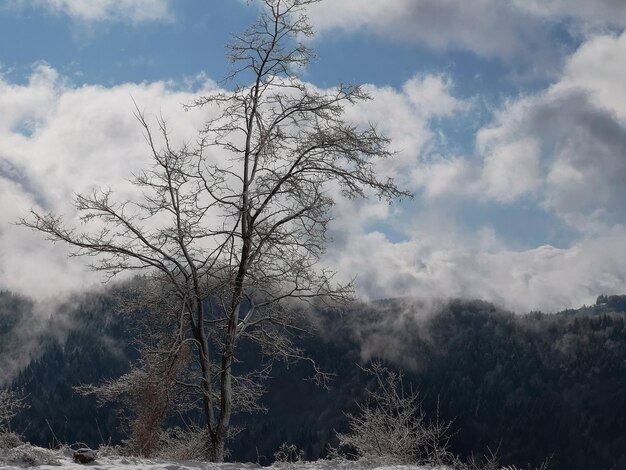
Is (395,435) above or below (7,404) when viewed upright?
below

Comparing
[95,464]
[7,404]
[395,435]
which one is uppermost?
[7,404]

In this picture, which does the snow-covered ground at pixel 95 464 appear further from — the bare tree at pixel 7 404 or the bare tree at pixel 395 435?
the bare tree at pixel 395 435

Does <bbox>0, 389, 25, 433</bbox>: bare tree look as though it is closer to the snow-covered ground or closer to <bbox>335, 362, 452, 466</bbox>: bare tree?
the snow-covered ground

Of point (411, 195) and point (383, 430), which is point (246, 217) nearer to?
point (411, 195)

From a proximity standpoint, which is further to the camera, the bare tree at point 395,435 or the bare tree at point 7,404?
the bare tree at point 395,435

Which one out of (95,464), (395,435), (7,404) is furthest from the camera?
(395,435)

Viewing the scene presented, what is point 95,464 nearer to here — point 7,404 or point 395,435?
point 7,404

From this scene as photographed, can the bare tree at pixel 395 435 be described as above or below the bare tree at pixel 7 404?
below

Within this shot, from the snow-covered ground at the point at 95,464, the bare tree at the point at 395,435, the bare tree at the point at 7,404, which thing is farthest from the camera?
the bare tree at the point at 395,435

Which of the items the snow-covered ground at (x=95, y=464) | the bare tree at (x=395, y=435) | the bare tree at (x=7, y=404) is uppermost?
the bare tree at (x=7, y=404)

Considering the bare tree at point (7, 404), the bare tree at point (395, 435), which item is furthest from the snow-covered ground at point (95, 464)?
the bare tree at point (395, 435)

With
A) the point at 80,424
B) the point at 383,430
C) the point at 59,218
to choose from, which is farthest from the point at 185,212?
the point at 80,424

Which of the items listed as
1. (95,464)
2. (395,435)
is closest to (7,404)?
(95,464)

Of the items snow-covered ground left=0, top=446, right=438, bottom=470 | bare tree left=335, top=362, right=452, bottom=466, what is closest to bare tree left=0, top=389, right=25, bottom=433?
snow-covered ground left=0, top=446, right=438, bottom=470
